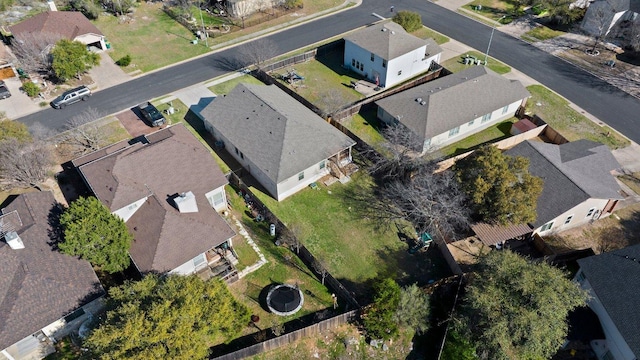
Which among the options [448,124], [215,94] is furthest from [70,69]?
[448,124]

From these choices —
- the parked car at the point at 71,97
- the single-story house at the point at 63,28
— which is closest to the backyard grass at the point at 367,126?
the parked car at the point at 71,97

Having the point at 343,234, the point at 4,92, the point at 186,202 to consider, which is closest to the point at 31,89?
the point at 4,92

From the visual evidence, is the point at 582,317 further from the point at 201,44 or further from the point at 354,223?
the point at 201,44

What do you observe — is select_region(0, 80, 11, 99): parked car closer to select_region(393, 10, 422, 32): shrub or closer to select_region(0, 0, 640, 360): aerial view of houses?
select_region(0, 0, 640, 360): aerial view of houses

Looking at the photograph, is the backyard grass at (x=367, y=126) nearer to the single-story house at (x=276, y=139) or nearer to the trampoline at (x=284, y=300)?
the single-story house at (x=276, y=139)

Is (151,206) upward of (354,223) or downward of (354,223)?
upward

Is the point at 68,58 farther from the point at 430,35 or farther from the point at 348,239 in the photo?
the point at 430,35
